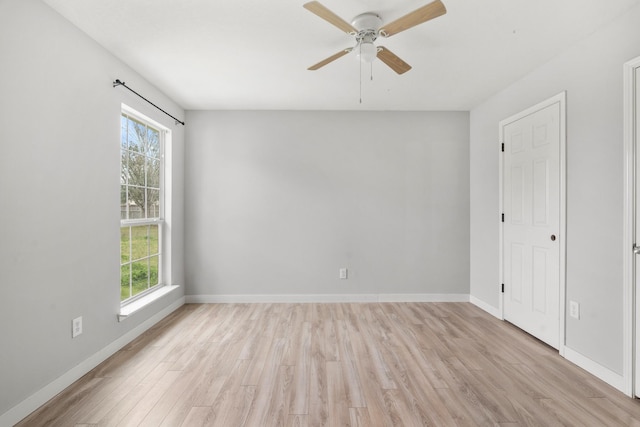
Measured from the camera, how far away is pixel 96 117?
2.41 metres

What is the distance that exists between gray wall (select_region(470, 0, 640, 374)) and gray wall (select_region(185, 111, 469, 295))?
1.57m

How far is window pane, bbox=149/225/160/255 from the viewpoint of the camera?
3479 millimetres

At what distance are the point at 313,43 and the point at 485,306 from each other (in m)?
3.50

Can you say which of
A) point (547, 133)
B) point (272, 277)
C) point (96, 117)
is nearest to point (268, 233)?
point (272, 277)

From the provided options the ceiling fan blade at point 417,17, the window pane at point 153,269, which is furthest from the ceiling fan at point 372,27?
the window pane at point 153,269

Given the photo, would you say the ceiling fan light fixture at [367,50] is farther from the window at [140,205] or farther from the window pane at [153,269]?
the window pane at [153,269]

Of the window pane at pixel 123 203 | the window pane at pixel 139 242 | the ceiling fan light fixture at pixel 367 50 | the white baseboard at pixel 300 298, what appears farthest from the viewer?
the white baseboard at pixel 300 298

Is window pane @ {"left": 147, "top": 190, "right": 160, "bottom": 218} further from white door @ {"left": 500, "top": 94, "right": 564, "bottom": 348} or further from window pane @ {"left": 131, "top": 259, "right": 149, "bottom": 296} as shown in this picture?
white door @ {"left": 500, "top": 94, "right": 564, "bottom": 348}

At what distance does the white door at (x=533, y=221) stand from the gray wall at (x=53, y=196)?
12.5ft

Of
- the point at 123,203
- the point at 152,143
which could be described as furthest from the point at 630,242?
the point at 152,143

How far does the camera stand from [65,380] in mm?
2088

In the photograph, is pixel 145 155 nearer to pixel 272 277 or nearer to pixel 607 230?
pixel 272 277

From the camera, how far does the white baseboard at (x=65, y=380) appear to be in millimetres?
1731

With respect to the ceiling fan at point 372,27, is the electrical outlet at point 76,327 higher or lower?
lower
